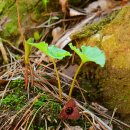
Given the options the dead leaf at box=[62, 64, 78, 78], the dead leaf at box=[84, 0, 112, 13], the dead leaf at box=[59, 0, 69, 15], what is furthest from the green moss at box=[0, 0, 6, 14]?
the dead leaf at box=[62, 64, 78, 78]

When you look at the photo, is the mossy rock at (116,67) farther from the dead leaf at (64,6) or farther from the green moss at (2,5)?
the green moss at (2,5)

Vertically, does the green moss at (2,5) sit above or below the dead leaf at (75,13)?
above

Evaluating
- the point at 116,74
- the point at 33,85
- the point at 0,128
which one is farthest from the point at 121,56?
the point at 0,128

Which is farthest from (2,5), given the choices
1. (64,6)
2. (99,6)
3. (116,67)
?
(116,67)

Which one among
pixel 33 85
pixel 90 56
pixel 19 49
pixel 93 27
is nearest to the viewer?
pixel 90 56

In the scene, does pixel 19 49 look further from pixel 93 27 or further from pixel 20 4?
pixel 93 27

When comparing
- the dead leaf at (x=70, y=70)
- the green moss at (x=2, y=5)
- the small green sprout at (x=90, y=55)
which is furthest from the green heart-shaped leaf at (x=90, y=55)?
the green moss at (x=2, y=5)

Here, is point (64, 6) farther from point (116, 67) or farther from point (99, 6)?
point (116, 67)

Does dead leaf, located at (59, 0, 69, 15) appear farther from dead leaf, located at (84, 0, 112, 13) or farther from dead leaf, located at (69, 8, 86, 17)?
dead leaf, located at (84, 0, 112, 13)
